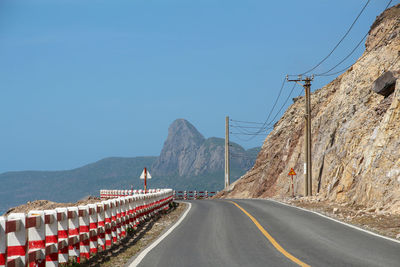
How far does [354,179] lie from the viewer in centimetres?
2797

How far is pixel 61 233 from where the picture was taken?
9.57m

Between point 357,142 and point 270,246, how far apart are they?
20.5 m

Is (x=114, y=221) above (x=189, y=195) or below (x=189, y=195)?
above

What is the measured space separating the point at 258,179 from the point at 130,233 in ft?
151

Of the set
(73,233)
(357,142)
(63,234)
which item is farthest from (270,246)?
(357,142)

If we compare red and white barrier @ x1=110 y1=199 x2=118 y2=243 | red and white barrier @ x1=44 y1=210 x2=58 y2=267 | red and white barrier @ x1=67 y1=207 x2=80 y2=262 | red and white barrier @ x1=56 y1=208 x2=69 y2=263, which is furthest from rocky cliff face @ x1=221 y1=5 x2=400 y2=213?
red and white barrier @ x1=44 y1=210 x2=58 y2=267

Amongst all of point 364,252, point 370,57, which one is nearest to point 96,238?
point 364,252

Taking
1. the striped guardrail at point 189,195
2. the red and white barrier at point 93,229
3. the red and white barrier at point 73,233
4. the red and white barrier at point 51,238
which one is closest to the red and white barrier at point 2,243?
the red and white barrier at point 51,238

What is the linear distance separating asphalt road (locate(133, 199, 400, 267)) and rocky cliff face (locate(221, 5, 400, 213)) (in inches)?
218

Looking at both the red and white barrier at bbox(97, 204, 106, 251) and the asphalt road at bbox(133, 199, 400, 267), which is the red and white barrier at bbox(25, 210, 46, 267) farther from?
the red and white barrier at bbox(97, 204, 106, 251)

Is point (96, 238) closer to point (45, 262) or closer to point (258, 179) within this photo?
point (45, 262)

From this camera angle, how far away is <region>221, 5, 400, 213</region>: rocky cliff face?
22828mm

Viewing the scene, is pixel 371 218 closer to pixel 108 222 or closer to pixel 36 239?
pixel 108 222

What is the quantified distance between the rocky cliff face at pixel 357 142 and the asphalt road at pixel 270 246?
5.54 m
